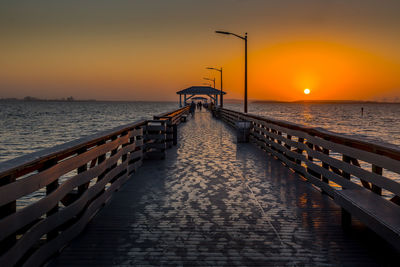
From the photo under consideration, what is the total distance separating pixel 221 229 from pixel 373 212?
1868 mm

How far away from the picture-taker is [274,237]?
13.4 feet

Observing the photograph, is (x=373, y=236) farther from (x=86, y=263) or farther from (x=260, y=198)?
(x=86, y=263)

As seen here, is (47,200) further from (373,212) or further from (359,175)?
(359,175)

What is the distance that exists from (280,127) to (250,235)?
572 centimetres

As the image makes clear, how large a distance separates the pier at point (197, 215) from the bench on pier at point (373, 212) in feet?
0.04

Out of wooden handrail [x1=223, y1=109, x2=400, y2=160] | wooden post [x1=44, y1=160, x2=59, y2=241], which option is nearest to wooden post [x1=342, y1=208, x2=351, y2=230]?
wooden handrail [x1=223, y1=109, x2=400, y2=160]

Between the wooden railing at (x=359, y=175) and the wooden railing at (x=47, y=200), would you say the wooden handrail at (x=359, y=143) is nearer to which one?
the wooden railing at (x=359, y=175)

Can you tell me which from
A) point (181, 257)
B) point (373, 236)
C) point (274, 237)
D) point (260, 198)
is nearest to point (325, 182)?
point (260, 198)

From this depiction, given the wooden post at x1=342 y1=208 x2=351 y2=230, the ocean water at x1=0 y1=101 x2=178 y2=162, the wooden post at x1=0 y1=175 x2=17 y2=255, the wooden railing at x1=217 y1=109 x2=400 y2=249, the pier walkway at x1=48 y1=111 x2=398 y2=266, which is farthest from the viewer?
the ocean water at x1=0 y1=101 x2=178 y2=162

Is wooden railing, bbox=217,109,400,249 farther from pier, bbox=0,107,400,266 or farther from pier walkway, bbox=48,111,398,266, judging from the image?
pier walkway, bbox=48,111,398,266

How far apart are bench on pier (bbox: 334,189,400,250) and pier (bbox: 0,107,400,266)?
12 millimetres

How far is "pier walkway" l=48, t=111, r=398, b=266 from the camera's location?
354 cm

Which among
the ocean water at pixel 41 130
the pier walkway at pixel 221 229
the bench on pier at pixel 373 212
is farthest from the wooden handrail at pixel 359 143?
the ocean water at pixel 41 130

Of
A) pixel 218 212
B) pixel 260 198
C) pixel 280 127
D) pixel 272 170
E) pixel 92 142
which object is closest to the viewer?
pixel 92 142
